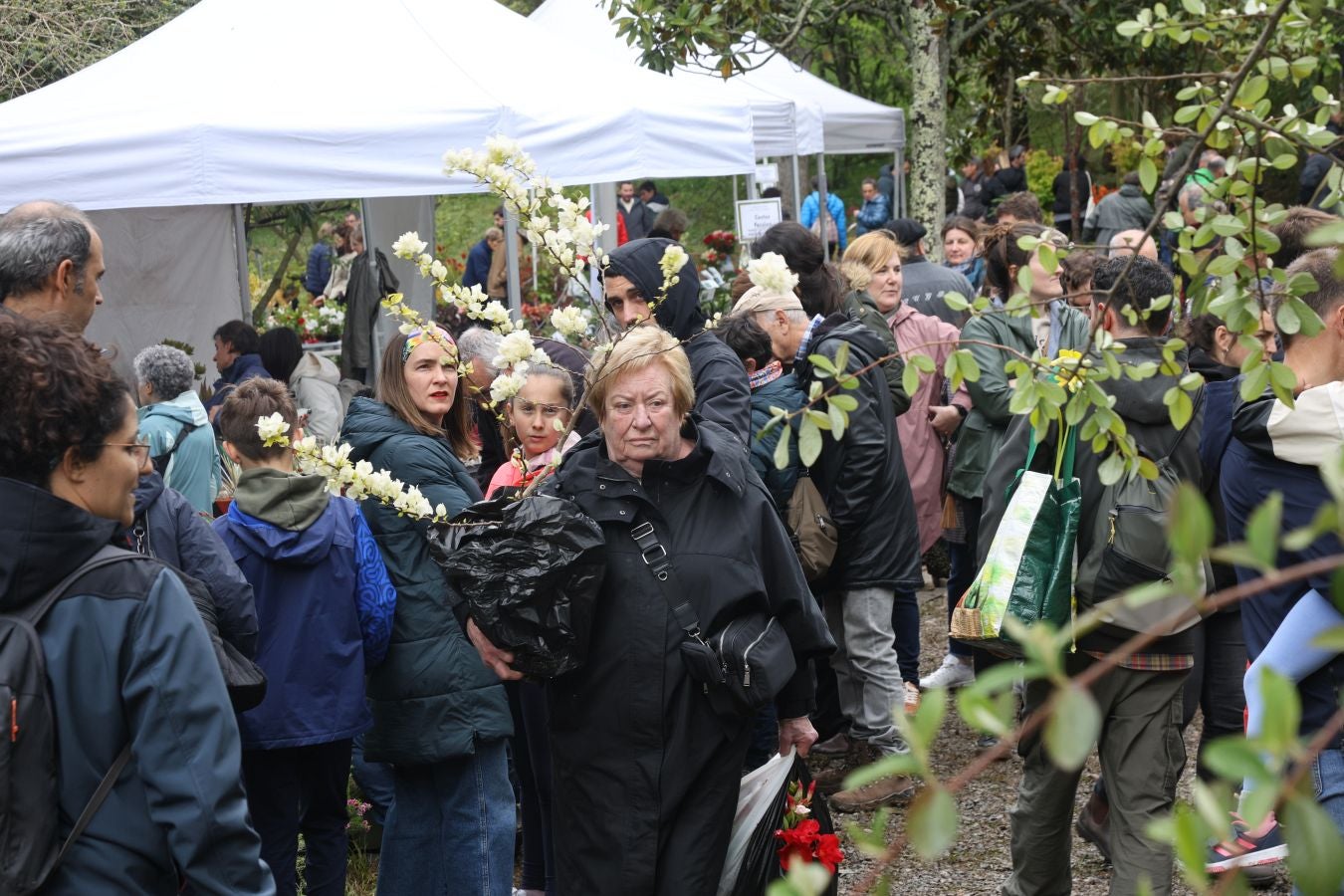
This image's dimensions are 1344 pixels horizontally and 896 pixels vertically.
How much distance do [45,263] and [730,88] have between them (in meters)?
9.52

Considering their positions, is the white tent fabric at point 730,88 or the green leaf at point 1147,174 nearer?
the green leaf at point 1147,174

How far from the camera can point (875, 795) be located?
5.49 meters

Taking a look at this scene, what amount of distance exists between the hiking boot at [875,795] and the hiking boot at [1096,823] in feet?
2.44

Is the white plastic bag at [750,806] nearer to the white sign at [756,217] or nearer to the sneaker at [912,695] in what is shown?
the sneaker at [912,695]

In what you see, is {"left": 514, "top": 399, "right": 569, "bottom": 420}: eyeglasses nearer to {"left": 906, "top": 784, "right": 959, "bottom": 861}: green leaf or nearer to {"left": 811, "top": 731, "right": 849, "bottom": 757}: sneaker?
{"left": 811, "top": 731, "right": 849, "bottom": 757}: sneaker

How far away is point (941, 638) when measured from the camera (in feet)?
25.5

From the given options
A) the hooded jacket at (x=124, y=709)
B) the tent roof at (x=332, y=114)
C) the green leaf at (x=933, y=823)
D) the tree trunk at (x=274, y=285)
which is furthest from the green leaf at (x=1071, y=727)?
the tree trunk at (x=274, y=285)

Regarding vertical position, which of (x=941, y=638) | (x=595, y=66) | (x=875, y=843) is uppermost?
(x=595, y=66)

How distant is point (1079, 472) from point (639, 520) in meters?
1.34

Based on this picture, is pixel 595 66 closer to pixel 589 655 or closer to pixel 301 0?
pixel 301 0

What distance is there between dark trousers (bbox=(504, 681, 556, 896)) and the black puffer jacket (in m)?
1.48

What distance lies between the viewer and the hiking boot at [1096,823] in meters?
4.96

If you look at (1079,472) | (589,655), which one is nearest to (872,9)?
(1079,472)

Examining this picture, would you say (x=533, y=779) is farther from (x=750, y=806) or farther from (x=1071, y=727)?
(x=1071, y=727)
